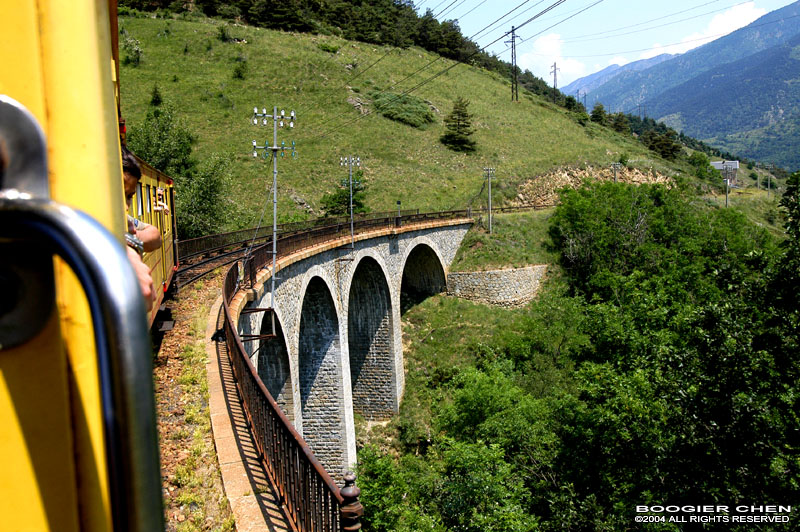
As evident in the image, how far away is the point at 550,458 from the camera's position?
18.6 m

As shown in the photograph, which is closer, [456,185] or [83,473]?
[83,473]

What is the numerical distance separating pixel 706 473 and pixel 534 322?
53.9 feet

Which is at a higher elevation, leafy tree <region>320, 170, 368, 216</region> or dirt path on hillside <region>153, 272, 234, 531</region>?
leafy tree <region>320, 170, 368, 216</region>

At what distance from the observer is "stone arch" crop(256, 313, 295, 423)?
14516mm

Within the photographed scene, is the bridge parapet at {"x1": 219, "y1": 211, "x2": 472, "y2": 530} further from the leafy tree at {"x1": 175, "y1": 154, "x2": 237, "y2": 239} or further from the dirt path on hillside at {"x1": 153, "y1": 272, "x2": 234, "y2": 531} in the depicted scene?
the leafy tree at {"x1": 175, "y1": 154, "x2": 237, "y2": 239}

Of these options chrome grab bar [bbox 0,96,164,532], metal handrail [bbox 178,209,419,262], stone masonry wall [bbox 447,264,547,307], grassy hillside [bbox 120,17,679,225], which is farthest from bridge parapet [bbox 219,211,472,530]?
grassy hillside [bbox 120,17,679,225]

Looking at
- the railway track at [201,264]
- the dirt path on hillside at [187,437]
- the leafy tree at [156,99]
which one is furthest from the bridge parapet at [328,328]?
the leafy tree at [156,99]

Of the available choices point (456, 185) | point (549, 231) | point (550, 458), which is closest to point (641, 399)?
point (550, 458)

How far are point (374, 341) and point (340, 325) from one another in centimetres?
743

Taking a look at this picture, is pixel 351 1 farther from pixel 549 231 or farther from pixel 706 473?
pixel 706 473

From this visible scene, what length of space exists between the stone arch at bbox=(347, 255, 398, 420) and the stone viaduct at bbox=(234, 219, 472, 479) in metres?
0.05

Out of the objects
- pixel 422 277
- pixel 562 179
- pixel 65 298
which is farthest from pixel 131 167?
pixel 562 179

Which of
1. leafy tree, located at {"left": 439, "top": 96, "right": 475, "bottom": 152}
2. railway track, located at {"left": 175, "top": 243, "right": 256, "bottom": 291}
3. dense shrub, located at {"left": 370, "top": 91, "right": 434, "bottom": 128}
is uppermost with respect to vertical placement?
dense shrub, located at {"left": 370, "top": 91, "right": 434, "bottom": 128}

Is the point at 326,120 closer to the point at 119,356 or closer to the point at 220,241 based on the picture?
the point at 220,241
